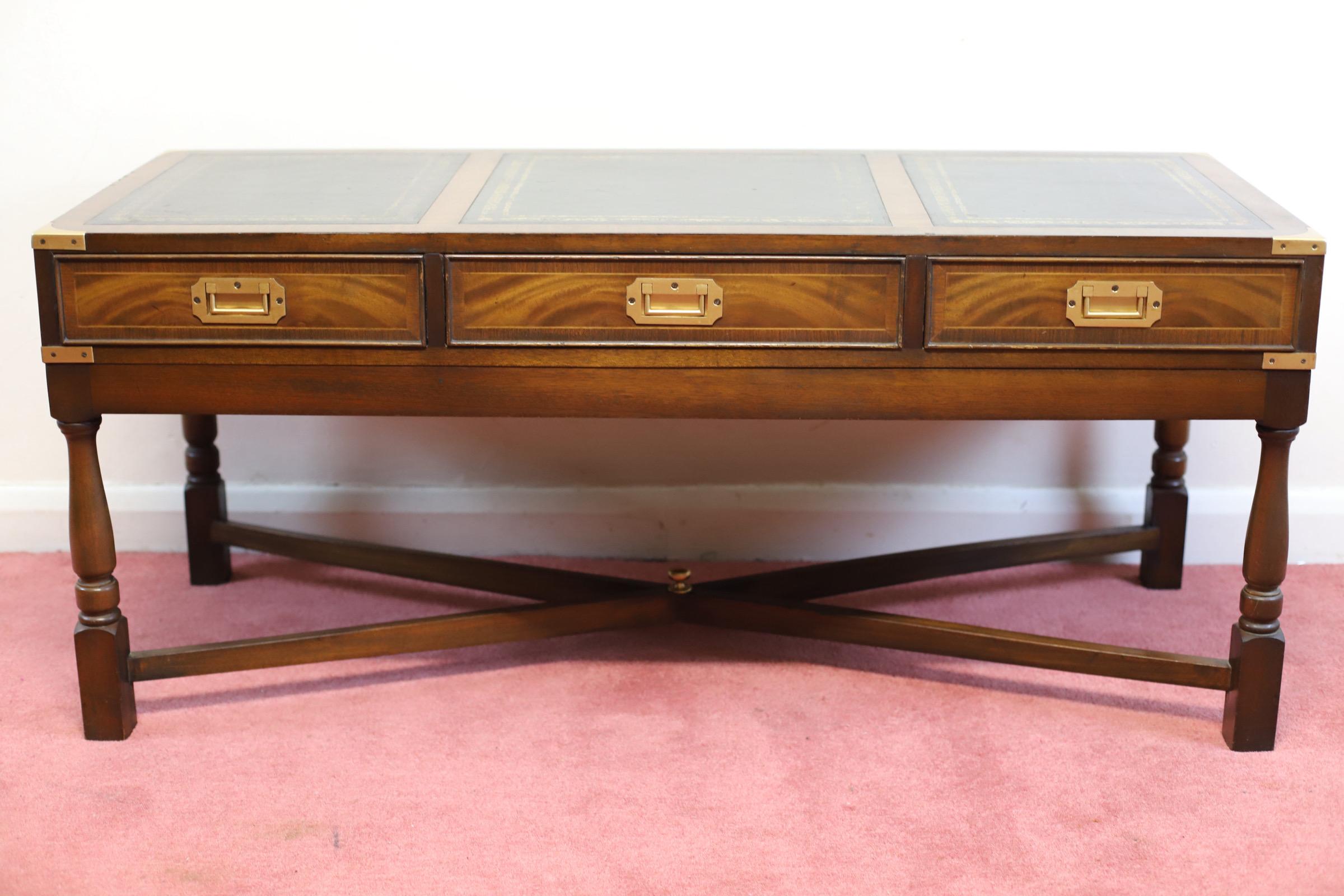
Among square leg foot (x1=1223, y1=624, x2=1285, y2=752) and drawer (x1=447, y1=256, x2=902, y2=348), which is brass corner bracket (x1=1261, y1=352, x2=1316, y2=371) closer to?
square leg foot (x1=1223, y1=624, x2=1285, y2=752)

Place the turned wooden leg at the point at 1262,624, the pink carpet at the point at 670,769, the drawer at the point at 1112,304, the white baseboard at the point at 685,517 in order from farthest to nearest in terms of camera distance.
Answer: the white baseboard at the point at 685,517
the turned wooden leg at the point at 1262,624
the drawer at the point at 1112,304
the pink carpet at the point at 670,769

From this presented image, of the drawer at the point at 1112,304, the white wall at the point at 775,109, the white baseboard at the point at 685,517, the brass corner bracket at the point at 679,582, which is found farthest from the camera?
the white baseboard at the point at 685,517

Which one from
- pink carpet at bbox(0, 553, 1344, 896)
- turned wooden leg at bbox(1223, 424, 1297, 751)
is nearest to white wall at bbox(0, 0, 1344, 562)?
pink carpet at bbox(0, 553, 1344, 896)

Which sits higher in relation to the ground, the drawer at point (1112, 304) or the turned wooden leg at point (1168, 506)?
the drawer at point (1112, 304)

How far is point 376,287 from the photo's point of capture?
8.18ft

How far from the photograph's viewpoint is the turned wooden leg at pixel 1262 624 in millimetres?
2615

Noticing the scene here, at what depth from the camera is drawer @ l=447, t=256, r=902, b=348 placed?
8.06 ft

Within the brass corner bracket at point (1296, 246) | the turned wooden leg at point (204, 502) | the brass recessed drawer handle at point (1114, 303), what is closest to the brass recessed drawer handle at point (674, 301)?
the brass recessed drawer handle at point (1114, 303)

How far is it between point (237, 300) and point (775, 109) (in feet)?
4.52

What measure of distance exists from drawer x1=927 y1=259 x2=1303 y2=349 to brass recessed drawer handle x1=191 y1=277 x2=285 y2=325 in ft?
3.64

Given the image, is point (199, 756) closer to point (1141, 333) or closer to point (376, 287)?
point (376, 287)

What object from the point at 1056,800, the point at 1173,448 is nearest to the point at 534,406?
the point at 1056,800

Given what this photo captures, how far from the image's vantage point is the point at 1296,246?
94.7 inches

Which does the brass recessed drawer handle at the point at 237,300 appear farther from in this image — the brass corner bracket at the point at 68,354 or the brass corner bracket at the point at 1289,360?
the brass corner bracket at the point at 1289,360
